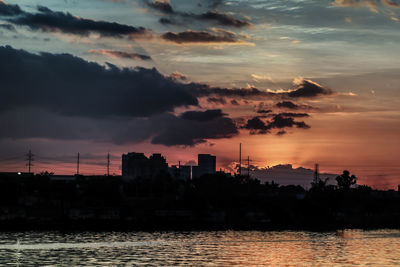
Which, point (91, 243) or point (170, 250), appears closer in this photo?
point (170, 250)

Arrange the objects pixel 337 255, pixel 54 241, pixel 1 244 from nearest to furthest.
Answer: pixel 337 255
pixel 1 244
pixel 54 241

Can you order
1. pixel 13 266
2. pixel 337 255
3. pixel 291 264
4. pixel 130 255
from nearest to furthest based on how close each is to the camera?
pixel 13 266, pixel 291 264, pixel 130 255, pixel 337 255

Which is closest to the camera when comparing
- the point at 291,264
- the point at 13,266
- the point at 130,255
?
the point at 13,266

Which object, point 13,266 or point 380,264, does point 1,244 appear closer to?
point 13,266

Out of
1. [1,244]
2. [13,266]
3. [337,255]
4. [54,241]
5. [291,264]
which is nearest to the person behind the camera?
[13,266]

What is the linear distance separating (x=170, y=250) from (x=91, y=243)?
31489 mm

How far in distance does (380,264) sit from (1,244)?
322 ft

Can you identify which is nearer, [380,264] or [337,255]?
[380,264]

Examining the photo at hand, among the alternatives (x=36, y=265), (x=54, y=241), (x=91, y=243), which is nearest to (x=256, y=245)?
(x=91, y=243)

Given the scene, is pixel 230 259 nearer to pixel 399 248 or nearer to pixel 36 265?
pixel 36 265

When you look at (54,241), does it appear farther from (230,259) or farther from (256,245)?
(230,259)

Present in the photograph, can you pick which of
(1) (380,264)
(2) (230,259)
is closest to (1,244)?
(2) (230,259)

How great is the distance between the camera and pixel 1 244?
173 metres

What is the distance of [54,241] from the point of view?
184m
